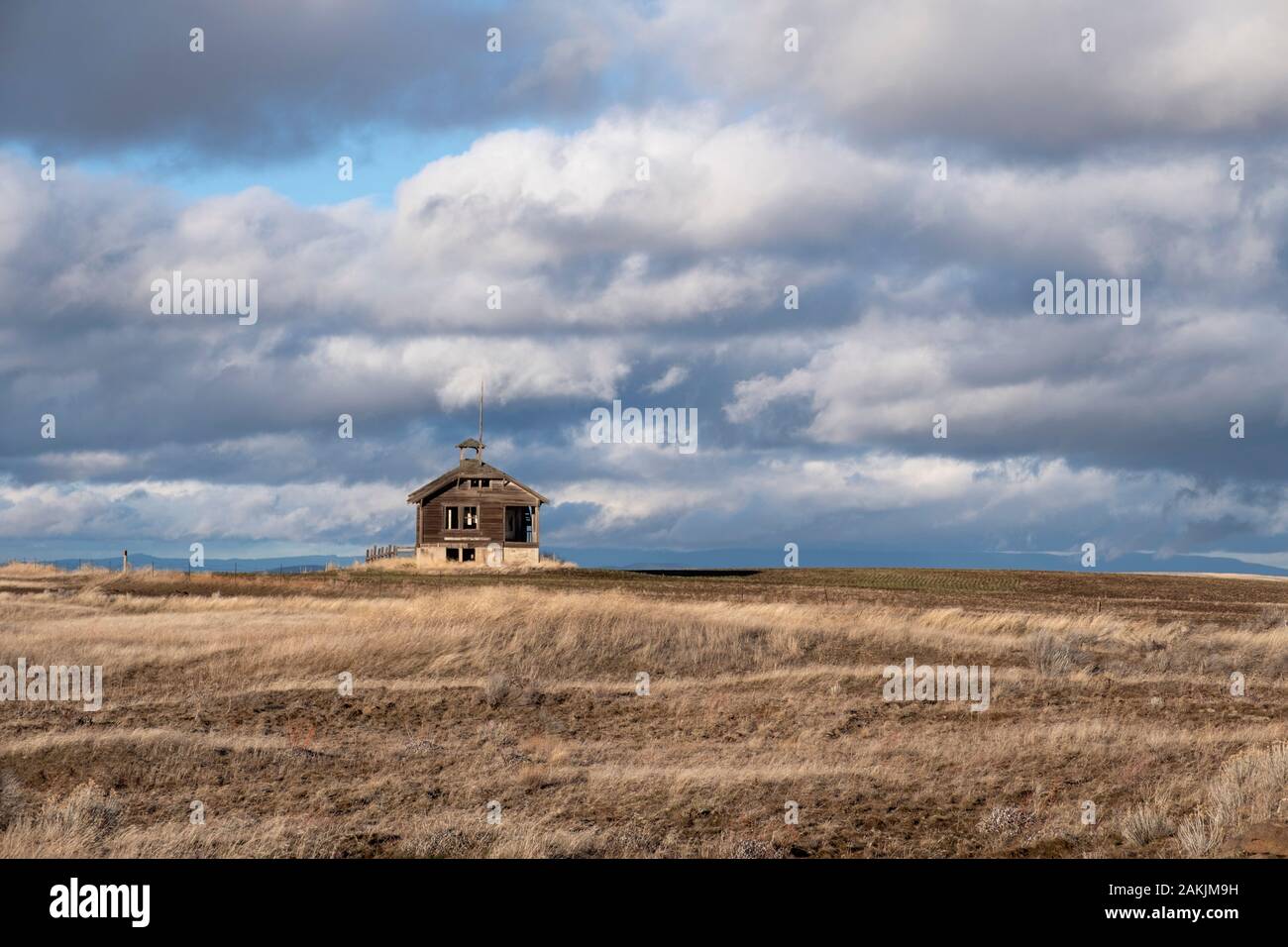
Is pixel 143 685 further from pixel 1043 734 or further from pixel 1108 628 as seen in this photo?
pixel 1108 628

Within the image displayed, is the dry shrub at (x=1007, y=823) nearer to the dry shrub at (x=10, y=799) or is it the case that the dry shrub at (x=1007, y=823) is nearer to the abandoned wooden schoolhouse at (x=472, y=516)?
the dry shrub at (x=10, y=799)

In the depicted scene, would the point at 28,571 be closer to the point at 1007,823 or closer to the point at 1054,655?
the point at 1054,655

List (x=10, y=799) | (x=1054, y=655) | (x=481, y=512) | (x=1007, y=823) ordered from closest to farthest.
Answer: (x=1007, y=823)
(x=10, y=799)
(x=1054, y=655)
(x=481, y=512)

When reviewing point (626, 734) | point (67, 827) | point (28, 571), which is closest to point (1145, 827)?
point (626, 734)

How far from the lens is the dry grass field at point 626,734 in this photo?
13.5 metres

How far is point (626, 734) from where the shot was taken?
2159cm

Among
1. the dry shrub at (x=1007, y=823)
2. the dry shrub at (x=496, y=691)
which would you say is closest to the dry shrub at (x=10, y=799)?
the dry shrub at (x=496, y=691)

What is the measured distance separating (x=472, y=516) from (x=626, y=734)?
6113 cm

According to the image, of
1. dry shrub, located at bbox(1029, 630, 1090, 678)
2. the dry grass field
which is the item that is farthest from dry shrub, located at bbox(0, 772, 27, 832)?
dry shrub, located at bbox(1029, 630, 1090, 678)

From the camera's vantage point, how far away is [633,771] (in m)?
17.3

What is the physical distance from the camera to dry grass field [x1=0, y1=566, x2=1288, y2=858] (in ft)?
44.2

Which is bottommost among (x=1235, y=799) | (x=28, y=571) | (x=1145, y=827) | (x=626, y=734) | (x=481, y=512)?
(x=626, y=734)

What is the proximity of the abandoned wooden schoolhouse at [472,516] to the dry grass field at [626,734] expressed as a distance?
37257mm
